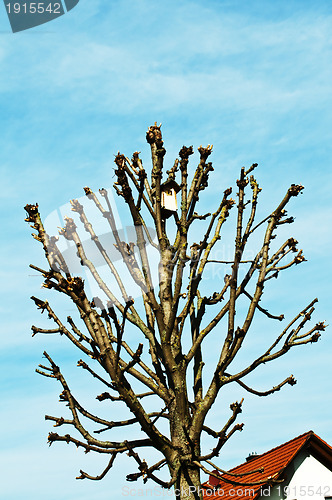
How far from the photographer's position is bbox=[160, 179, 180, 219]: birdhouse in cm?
807

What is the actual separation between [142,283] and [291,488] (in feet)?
26.2

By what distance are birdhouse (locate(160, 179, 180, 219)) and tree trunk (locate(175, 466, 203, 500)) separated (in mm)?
3473

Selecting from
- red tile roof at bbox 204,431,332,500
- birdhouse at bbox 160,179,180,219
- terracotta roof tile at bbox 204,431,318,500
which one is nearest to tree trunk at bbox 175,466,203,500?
birdhouse at bbox 160,179,180,219

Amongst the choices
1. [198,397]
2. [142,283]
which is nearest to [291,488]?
[198,397]

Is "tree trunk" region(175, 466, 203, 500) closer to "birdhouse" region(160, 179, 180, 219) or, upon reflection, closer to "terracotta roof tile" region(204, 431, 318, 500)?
"birdhouse" region(160, 179, 180, 219)

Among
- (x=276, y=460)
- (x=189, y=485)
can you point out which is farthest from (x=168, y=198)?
(x=276, y=460)

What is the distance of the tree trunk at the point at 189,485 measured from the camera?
6.38 m

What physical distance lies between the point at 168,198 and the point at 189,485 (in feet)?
12.6

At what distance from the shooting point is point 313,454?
13.6m

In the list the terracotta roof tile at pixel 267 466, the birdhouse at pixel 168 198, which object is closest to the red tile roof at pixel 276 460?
the terracotta roof tile at pixel 267 466

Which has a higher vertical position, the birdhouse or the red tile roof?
the birdhouse

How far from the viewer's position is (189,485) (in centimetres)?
643

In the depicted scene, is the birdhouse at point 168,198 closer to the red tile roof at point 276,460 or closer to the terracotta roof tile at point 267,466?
the terracotta roof tile at point 267,466

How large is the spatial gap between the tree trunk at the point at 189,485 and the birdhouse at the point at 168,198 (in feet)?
11.4
